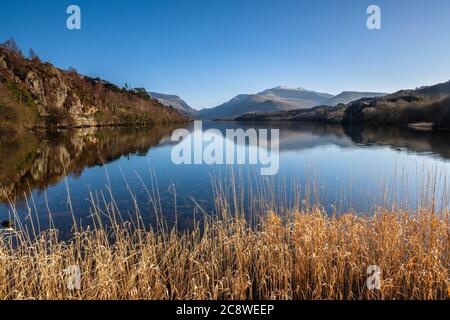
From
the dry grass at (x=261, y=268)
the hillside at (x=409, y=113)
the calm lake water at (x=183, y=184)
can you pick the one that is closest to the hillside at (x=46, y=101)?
the calm lake water at (x=183, y=184)

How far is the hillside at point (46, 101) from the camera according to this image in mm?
44691

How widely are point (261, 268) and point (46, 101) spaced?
72.7 meters

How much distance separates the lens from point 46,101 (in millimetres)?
65438

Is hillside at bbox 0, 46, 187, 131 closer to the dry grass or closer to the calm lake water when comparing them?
the calm lake water

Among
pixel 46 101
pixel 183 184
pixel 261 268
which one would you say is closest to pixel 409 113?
pixel 183 184

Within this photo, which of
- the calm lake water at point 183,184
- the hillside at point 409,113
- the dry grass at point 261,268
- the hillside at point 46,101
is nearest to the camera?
A: the dry grass at point 261,268

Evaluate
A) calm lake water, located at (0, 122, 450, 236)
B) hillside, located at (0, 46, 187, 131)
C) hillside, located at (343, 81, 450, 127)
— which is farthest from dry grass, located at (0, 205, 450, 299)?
hillside, located at (343, 81, 450, 127)

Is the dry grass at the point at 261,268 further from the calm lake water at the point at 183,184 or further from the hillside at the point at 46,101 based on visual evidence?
the hillside at the point at 46,101

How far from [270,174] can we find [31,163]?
17.0 m

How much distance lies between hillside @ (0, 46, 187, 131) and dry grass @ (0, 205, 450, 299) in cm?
4537

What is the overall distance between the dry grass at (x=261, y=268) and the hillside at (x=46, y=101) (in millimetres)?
45373

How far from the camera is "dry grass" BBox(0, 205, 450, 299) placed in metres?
5.09
